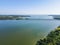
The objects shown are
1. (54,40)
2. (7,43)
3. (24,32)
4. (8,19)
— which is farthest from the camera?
(8,19)

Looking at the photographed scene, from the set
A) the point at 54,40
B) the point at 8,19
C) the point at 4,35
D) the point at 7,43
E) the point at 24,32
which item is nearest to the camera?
the point at 54,40

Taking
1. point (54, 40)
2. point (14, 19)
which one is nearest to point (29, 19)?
point (14, 19)

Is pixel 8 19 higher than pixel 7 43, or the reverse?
pixel 8 19

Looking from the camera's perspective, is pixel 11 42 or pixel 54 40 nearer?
pixel 54 40

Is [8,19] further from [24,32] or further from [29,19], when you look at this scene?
[24,32]

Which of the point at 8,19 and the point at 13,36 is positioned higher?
the point at 8,19

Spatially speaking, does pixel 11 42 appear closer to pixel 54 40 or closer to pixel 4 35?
pixel 4 35

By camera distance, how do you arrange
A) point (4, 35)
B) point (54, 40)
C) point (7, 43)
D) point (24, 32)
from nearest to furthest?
point (54, 40), point (7, 43), point (4, 35), point (24, 32)

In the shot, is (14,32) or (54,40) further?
(14,32)

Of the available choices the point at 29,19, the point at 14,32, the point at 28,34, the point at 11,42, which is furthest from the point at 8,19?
the point at 11,42
